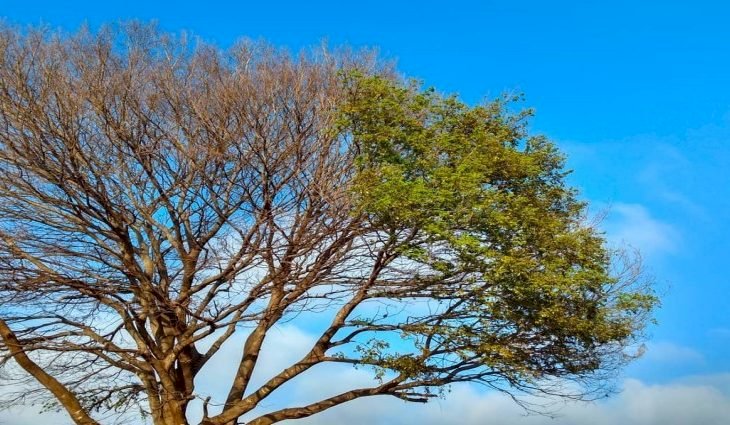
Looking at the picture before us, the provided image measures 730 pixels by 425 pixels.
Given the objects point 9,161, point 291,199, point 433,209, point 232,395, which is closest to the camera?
point 433,209

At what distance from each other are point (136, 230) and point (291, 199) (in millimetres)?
2594

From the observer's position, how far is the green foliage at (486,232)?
33.9 ft

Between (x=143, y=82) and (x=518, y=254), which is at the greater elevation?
(x=143, y=82)

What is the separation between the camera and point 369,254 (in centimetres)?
1182

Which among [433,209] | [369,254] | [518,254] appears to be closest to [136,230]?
[369,254]

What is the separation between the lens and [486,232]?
10547 mm

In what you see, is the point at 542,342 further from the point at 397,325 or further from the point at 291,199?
the point at 291,199

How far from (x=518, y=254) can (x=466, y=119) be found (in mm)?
2423

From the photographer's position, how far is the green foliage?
33.9ft

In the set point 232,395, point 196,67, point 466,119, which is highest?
point 196,67

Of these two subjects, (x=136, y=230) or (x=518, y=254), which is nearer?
(x=518, y=254)

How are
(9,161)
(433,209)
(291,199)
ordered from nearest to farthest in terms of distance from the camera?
(433,209) → (9,161) → (291,199)

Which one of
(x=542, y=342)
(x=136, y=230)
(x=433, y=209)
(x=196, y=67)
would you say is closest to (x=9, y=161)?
(x=136, y=230)

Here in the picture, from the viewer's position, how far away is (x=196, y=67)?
480 inches
